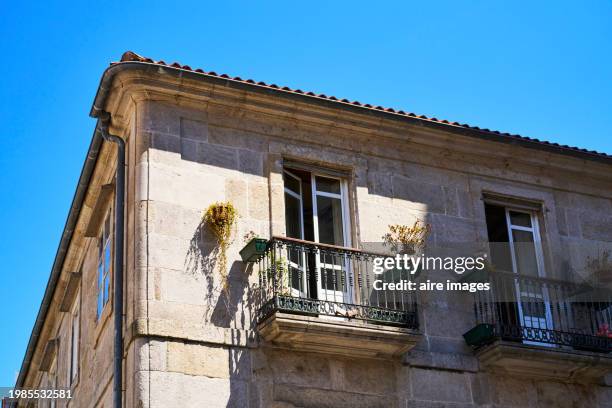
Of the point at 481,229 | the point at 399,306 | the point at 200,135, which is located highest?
the point at 200,135

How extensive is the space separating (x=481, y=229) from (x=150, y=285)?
4574 mm

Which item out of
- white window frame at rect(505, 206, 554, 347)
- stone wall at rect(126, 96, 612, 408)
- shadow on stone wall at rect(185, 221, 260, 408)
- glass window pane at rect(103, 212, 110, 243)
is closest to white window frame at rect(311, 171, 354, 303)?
stone wall at rect(126, 96, 612, 408)

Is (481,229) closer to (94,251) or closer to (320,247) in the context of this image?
(320,247)

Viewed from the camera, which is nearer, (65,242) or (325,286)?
(325,286)

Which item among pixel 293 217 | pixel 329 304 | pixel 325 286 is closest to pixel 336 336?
pixel 329 304

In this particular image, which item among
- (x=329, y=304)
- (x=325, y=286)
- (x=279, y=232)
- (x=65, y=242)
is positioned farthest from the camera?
(x=65, y=242)

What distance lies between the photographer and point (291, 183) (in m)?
12.9

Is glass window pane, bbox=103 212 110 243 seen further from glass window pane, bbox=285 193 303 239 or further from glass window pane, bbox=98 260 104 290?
glass window pane, bbox=285 193 303 239

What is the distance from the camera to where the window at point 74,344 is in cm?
Answer: 1497

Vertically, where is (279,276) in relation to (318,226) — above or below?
below

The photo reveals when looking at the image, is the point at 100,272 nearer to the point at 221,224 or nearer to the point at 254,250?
the point at 221,224

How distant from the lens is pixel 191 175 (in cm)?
1205

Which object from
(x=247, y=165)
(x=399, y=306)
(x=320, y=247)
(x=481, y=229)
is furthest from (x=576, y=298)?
(x=247, y=165)

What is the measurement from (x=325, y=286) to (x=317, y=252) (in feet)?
1.42
